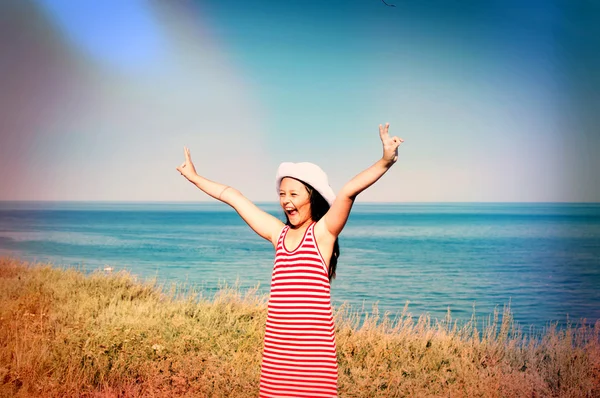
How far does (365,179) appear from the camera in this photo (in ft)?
9.03

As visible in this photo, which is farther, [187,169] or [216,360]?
[216,360]

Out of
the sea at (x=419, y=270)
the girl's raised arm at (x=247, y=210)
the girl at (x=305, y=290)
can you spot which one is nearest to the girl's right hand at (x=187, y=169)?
the girl's raised arm at (x=247, y=210)

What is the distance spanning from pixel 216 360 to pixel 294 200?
2.75 metres

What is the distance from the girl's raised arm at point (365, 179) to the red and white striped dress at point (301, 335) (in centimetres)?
19

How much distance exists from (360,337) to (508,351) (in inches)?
54.9

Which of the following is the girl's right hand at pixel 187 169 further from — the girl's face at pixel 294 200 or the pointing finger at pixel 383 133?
the pointing finger at pixel 383 133

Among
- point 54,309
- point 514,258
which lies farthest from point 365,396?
point 514,258

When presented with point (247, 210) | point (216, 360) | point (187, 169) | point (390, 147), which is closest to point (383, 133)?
point (390, 147)

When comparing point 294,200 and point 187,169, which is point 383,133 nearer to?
point 294,200

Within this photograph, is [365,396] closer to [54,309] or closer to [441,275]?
[54,309]

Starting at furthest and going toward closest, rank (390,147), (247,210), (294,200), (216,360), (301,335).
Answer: (216,360) < (247,210) < (294,200) < (301,335) < (390,147)

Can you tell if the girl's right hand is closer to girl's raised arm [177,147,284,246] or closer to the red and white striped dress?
girl's raised arm [177,147,284,246]

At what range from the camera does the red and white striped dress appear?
2826 mm

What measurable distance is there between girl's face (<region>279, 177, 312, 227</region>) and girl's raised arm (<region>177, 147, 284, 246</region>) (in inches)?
4.1
